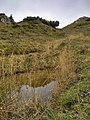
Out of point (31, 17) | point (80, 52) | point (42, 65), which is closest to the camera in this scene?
point (42, 65)

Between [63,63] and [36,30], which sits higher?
[36,30]

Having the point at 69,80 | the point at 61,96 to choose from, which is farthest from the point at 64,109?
the point at 69,80

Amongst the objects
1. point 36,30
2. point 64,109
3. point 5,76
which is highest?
point 36,30

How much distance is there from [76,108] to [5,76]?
2.19 metres

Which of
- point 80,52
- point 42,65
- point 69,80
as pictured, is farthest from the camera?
point 80,52

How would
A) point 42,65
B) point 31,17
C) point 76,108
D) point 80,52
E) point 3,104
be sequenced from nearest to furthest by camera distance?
1. point 3,104
2. point 76,108
3. point 42,65
4. point 80,52
5. point 31,17

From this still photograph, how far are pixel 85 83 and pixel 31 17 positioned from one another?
52.3 m

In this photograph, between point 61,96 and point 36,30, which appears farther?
point 36,30

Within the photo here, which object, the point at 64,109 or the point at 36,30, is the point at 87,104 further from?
the point at 36,30

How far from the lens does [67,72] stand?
12.6 meters

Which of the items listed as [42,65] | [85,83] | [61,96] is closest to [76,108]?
[61,96]

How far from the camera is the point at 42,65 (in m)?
19.4

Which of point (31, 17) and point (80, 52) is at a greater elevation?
point (31, 17)

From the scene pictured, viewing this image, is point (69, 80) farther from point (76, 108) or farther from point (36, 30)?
point (36, 30)
